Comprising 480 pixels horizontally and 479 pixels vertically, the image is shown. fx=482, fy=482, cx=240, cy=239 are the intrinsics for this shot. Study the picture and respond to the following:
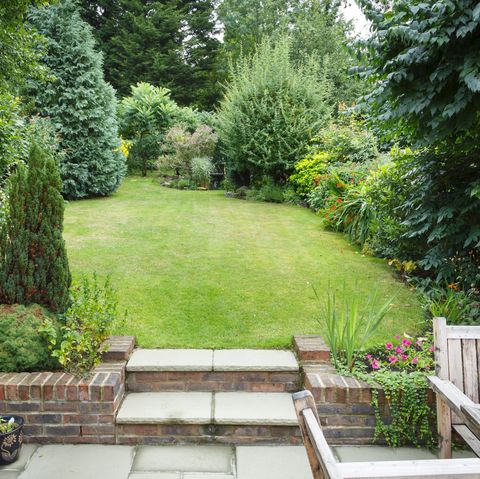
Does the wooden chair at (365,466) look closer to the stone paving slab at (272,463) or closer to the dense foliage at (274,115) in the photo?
the stone paving slab at (272,463)

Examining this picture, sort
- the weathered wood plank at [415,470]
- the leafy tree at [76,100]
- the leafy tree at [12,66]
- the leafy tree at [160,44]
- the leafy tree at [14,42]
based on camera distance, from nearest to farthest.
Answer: the weathered wood plank at [415,470], the leafy tree at [12,66], the leafy tree at [14,42], the leafy tree at [76,100], the leafy tree at [160,44]

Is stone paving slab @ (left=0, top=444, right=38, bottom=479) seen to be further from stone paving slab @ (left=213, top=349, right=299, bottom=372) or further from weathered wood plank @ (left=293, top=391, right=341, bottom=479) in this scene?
weathered wood plank @ (left=293, top=391, right=341, bottom=479)

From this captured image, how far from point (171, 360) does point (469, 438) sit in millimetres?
1941

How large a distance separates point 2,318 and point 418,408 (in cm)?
275

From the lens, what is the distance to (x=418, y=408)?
2939mm

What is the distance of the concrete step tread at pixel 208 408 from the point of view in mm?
3006

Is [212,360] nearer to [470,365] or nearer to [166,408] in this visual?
[166,408]

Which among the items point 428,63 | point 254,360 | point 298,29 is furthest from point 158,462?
point 298,29

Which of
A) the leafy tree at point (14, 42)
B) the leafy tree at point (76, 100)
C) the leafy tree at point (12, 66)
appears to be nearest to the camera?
the leafy tree at point (12, 66)

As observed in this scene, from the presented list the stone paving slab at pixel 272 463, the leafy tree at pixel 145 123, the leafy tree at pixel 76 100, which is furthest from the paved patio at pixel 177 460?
the leafy tree at pixel 145 123

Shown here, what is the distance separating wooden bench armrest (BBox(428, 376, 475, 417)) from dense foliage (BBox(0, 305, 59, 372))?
237cm

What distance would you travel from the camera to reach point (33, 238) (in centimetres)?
342

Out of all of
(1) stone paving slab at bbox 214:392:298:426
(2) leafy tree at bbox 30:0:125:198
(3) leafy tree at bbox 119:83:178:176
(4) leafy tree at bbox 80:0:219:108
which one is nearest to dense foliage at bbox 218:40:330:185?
(2) leafy tree at bbox 30:0:125:198

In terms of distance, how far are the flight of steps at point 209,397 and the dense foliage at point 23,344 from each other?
0.59 metres
